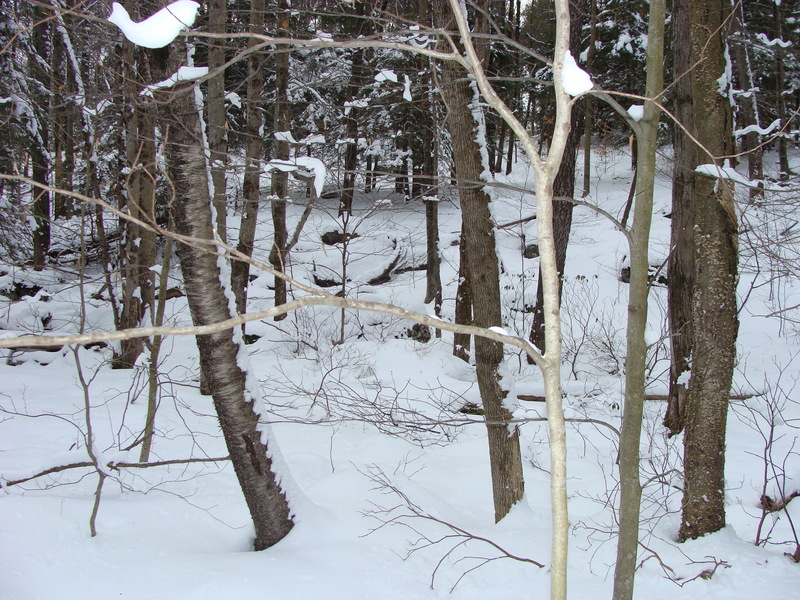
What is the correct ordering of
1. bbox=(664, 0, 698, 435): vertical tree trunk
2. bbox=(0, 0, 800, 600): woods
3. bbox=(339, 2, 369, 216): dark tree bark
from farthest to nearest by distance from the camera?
1. bbox=(339, 2, 369, 216): dark tree bark
2. bbox=(664, 0, 698, 435): vertical tree trunk
3. bbox=(0, 0, 800, 600): woods

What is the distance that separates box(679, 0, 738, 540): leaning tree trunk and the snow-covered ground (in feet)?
0.70

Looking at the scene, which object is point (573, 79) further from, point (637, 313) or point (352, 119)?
point (352, 119)

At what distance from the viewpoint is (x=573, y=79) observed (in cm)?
129

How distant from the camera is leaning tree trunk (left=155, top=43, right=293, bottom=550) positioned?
334 cm

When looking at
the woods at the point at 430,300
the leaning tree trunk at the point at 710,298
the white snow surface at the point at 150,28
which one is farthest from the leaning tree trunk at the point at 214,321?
the leaning tree trunk at the point at 710,298

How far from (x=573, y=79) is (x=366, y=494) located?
12.9 ft

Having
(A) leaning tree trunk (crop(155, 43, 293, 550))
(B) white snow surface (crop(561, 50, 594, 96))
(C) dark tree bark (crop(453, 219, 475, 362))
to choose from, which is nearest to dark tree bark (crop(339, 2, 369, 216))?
(C) dark tree bark (crop(453, 219, 475, 362))

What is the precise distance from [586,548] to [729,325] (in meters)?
1.76

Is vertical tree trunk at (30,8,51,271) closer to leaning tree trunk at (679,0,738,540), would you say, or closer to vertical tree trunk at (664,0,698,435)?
vertical tree trunk at (664,0,698,435)

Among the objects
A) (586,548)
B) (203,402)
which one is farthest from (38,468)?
(586,548)

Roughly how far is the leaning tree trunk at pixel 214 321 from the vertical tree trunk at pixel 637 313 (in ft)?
7.35

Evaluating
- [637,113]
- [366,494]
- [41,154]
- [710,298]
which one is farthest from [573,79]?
[41,154]

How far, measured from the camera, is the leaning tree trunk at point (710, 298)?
3412mm

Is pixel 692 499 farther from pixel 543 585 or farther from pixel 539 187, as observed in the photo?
pixel 539 187
